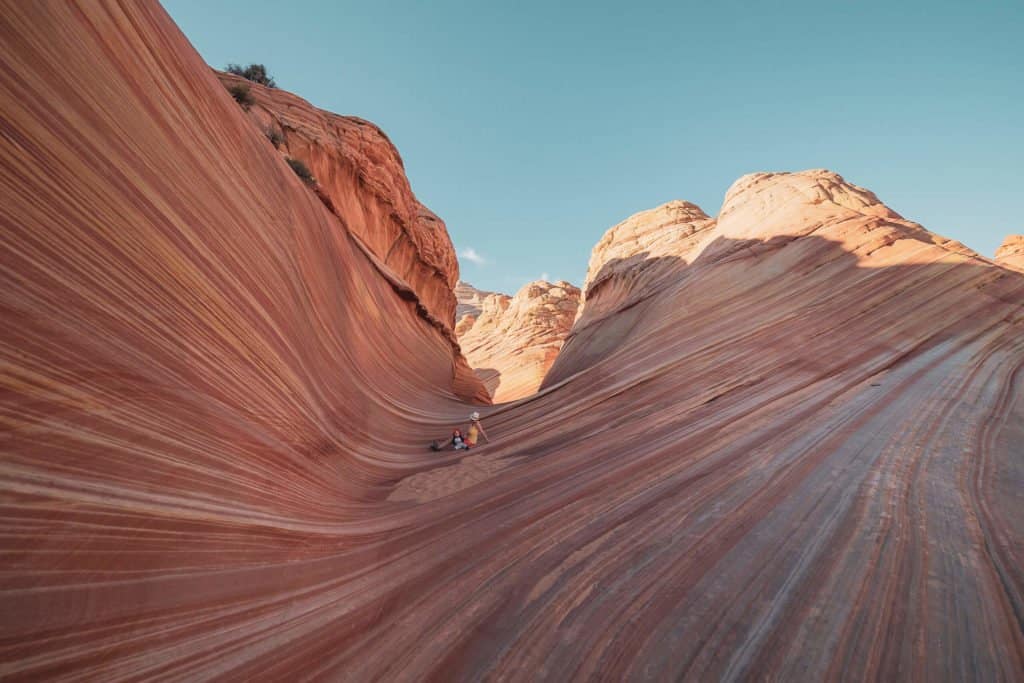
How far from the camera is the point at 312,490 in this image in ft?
10.4

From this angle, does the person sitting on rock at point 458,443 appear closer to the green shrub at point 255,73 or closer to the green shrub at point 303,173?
the green shrub at point 303,173

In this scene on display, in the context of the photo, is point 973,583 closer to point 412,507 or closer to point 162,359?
point 412,507

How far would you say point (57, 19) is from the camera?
6.99 ft

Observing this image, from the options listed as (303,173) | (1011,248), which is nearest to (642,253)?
(303,173)

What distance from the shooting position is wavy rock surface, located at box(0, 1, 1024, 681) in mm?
1580

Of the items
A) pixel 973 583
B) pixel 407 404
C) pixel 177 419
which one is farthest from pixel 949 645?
pixel 407 404

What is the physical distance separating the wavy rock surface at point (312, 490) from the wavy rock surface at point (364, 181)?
185 inches

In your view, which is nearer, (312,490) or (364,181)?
(312,490)

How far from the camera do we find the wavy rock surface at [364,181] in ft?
28.9

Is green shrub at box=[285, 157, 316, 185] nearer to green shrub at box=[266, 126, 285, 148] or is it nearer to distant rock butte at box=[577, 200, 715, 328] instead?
green shrub at box=[266, 126, 285, 148]

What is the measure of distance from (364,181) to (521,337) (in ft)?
51.1

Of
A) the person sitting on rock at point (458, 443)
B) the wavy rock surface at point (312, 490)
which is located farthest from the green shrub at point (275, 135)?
the person sitting on rock at point (458, 443)

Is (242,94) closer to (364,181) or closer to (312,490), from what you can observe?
(364,181)

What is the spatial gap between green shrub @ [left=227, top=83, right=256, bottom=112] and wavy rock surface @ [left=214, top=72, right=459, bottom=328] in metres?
0.13
